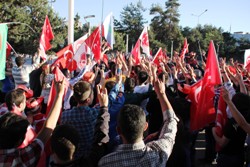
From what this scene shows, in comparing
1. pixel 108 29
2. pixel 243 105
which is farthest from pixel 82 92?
pixel 108 29

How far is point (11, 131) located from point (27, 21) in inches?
1359

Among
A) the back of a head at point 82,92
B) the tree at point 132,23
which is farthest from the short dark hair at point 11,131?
the tree at point 132,23

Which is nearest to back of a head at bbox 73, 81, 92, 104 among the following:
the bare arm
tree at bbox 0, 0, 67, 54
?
the bare arm

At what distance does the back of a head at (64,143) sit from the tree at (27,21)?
30911mm

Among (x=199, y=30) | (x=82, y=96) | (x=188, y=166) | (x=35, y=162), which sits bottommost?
(x=188, y=166)

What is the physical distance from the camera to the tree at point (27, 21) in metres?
31.4

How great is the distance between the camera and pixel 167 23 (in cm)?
7844

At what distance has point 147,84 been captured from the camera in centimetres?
469

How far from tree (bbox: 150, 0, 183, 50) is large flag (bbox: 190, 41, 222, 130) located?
73648mm

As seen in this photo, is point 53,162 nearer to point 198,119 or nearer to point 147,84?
point 198,119

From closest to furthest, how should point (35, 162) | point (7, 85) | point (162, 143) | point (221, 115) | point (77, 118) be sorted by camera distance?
point (162, 143), point (35, 162), point (77, 118), point (221, 115), point (7, 85)

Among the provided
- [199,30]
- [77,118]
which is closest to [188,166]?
[77,118]

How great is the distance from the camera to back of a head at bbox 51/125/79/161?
7.08ft

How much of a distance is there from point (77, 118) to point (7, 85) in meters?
4.27
